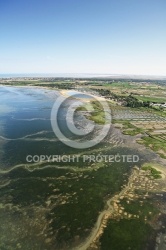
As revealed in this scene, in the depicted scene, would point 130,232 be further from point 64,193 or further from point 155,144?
point 155,144

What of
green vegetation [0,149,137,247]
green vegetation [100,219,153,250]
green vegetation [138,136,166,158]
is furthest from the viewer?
green vegetation [138,136,166,158]

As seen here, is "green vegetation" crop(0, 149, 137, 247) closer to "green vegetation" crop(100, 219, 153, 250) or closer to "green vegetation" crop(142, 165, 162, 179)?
"green vegetation" crop(100, 219, 153, 250)

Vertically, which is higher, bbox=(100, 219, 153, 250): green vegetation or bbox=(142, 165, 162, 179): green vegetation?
bbox=(142, 165, 162, 179): green vegetation

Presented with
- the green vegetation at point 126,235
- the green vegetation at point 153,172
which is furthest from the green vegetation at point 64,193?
the green vegetation at point 153,172

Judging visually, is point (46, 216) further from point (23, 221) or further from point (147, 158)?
point (147, 158)

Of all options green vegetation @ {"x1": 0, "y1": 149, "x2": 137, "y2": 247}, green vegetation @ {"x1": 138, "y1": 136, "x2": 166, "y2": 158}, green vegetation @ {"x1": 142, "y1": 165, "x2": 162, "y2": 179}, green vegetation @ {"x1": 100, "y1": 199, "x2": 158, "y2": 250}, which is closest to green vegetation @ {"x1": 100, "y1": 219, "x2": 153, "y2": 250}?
green vegetation @ {"x1": 100, "y1": 199, "x2": 158, "y2": 250}

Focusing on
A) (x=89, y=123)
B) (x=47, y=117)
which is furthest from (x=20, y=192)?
(x=47, y=117)

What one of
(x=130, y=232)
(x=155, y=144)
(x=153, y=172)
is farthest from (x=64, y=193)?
(x=155, y=144)

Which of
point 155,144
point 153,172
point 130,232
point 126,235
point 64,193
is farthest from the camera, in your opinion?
point 155,144

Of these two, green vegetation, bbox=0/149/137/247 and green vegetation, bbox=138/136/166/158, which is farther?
green vegetation, bbox=138/136/166/158

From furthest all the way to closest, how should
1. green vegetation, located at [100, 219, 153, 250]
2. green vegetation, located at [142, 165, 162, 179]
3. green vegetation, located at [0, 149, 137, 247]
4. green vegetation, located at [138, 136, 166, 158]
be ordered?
green vegetation, located at [138, 136, 166, 158], green vegetation, located at [142, 165, 162, 179], green vegetation, located at [0, 149, 137, 247], green vegetation, located at [100, 219, 153, 250]

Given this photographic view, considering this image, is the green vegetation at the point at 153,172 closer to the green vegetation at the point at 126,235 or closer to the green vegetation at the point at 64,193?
the green vegetation at the point at 64,193
